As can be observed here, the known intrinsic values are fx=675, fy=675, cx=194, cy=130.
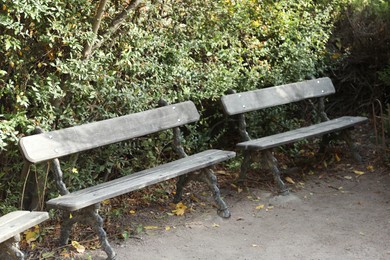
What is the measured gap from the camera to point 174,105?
6191mm

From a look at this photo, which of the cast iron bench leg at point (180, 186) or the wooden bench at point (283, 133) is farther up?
the wooden bench at point (283, 133)

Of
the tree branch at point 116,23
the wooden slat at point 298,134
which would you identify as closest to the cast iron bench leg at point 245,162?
the wooden slat at point 298,134

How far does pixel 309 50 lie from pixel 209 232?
3.27m

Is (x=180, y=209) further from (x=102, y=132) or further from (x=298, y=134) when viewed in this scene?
(x=298, y=134)

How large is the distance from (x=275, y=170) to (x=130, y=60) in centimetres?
172

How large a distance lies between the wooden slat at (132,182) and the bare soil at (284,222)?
0.47m

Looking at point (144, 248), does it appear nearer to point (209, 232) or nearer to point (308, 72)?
point (209, 232)

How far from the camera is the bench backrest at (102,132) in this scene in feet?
16.1

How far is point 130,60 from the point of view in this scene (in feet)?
20.2

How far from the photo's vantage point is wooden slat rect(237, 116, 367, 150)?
20.8ft

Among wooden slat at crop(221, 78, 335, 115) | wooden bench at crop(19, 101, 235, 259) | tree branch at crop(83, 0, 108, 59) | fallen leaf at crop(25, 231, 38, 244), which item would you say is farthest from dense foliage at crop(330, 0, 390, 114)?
fallen leaf at crop(25, 231, 38, 244)

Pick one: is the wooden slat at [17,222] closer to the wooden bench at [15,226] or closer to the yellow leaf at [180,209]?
the wooden bench at [15,226]

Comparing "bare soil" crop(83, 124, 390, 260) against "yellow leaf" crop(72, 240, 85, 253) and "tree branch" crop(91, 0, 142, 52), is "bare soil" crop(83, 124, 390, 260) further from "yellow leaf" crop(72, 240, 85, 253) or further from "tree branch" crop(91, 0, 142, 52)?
"tree branch" crop(91, 0, 142, 52)

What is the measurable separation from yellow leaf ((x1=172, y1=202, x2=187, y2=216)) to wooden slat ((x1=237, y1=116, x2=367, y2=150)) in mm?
784
